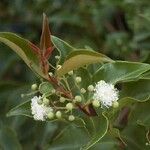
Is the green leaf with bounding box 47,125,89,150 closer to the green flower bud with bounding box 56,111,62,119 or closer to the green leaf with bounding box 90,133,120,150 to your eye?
the green leaf with bounding box 90,133,120,150

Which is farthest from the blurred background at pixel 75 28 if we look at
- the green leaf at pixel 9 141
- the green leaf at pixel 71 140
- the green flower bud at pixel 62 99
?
the green flower bud at pixel 62 99

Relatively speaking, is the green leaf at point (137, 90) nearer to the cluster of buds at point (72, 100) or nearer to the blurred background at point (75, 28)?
the cluster of buds at point (72, 100)

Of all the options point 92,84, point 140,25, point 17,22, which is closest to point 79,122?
point 92,84

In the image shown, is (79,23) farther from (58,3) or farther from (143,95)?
(143,95)

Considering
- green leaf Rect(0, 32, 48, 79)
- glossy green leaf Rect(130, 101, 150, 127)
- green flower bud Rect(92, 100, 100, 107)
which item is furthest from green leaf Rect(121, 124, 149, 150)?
green leaf Rect(0, 32, 48, 79)

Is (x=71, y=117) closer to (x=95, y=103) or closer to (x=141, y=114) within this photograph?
(x=95, y=103)

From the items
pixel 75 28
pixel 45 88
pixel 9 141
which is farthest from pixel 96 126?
pixel 75 28
